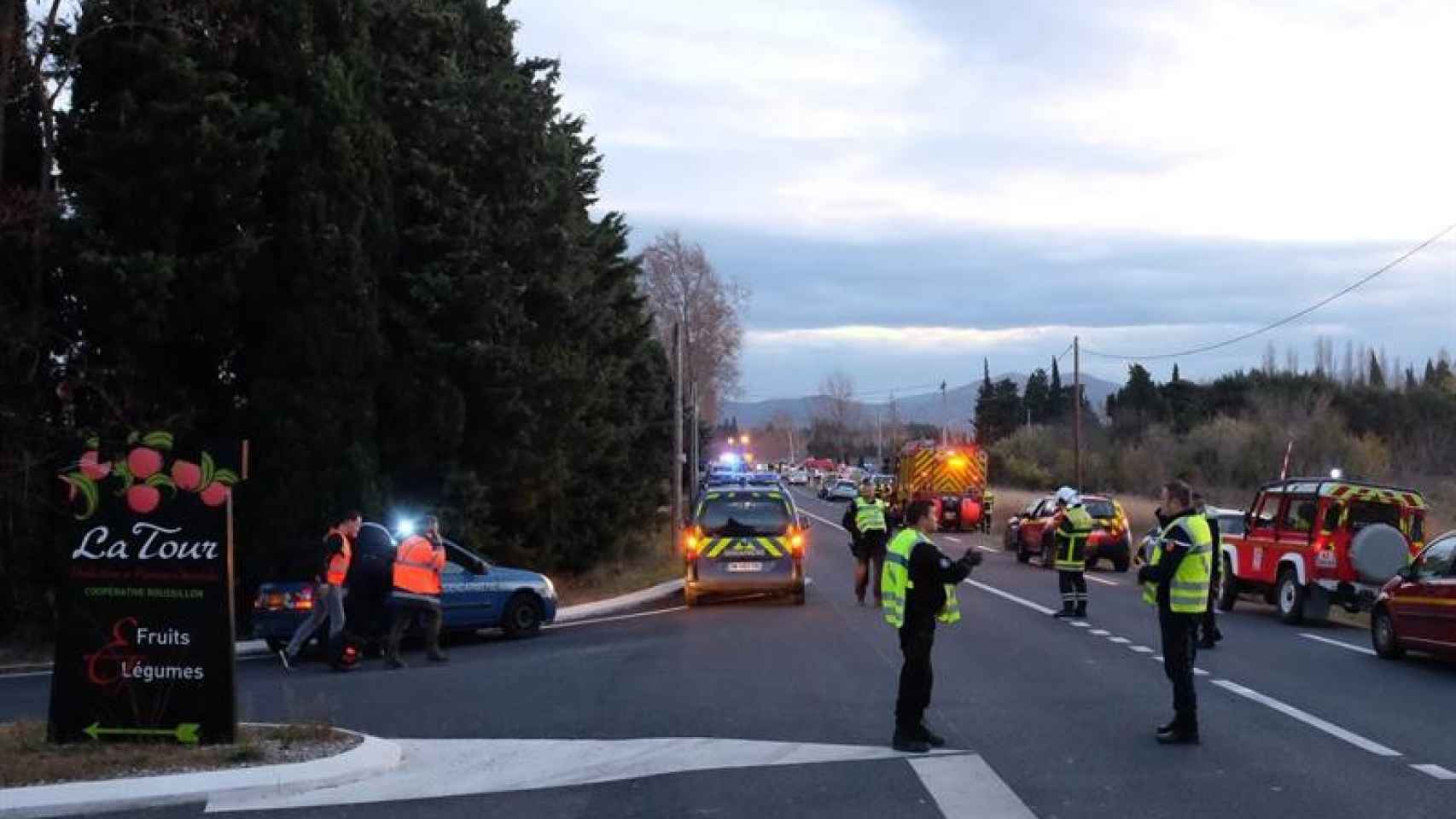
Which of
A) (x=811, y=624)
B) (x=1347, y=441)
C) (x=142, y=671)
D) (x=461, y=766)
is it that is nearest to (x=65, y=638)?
(x=142, y=671)

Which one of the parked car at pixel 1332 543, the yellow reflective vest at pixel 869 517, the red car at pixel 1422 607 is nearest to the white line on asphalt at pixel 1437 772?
the red car at pixel 1422 607

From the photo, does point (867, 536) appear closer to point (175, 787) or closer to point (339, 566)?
point (339, 566)

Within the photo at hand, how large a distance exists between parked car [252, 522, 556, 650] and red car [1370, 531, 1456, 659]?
10.5 metres

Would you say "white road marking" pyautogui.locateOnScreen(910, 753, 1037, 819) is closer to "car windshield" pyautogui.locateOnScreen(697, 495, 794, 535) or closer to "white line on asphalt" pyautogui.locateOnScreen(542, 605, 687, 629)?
"white line on asphalt" pyautogui.locateOnScreen(542, 605, 687, 629)

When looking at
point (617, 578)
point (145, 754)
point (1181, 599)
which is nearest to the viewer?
point (145, 754)

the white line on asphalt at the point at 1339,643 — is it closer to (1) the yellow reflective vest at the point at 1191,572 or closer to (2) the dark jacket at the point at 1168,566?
(1) the yellow reflective vest at the point at 1191,572

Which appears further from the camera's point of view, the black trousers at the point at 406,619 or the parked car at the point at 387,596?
the parked car at the point at 387,596

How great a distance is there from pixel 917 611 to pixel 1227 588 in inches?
570

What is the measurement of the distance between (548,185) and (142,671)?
17636 mm

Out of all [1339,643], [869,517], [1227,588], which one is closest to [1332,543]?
[1339,643]

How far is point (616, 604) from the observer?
2525 cm

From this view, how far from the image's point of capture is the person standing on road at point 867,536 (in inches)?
900

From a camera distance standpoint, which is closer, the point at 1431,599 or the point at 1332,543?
the point at 1431,599

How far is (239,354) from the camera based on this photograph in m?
22.9
